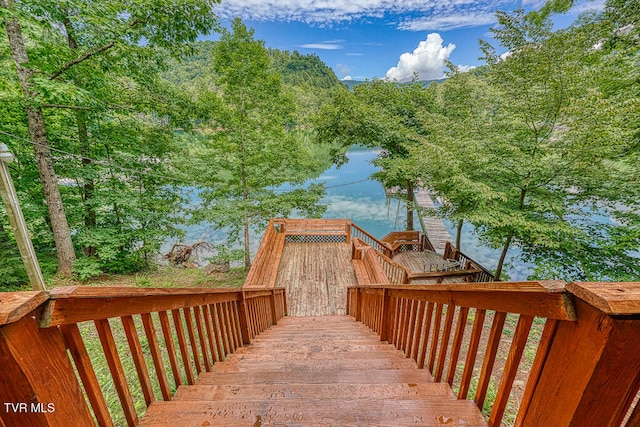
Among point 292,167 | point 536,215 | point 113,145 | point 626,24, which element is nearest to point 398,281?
point 536,215

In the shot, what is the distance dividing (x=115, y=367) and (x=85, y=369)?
166 millimetres

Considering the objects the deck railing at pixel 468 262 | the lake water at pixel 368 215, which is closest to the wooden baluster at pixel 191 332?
the lake water at pixel 368 215

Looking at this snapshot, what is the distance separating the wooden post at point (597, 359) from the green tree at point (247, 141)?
8.61m

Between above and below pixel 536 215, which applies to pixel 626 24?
above

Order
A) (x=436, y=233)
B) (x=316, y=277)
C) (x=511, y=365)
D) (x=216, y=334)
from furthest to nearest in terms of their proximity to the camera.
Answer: (x=436, y=233), (x=316, y=277), (x=216, y=334), (x=511, y=365)

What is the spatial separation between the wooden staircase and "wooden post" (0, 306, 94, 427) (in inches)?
23.9

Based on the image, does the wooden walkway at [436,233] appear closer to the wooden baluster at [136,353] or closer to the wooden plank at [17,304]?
the wooden baluster at [136,353]

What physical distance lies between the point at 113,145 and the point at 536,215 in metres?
12.2

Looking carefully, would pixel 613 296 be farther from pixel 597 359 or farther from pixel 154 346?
pixel 154 346

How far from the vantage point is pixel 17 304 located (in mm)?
649

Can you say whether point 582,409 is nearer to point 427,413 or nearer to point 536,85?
point 427,413

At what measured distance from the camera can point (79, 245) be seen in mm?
7148

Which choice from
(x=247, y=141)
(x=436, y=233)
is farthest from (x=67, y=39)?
(x=436, y=233)

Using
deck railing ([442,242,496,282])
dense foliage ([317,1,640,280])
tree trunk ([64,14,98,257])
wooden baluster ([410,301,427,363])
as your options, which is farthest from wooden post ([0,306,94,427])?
deck railing ([442,242,496,282])
